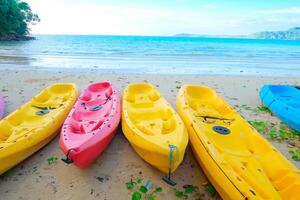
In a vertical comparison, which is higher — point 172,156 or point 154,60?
point 172,156

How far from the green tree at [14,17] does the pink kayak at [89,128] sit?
3867 centimetres

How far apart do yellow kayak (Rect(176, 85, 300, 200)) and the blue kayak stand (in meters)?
1.35

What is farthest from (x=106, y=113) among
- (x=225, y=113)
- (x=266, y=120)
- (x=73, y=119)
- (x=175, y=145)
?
(x=266, y=120)

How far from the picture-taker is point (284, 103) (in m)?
4.85

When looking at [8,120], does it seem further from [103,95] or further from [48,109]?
[103,95]

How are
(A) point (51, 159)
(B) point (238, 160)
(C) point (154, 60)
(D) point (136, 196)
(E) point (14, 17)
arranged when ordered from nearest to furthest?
(D) point (136, 196) < (B) point (238, 160) < (A) point (51, 159) < (C) point (154, 60) < (E) point (14, 17)

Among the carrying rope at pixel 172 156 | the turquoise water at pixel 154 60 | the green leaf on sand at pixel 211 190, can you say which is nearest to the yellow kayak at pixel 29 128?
the carrying rope at pixel 172 156

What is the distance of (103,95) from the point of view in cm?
528

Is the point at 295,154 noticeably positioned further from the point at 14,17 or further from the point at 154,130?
the point at 14,17

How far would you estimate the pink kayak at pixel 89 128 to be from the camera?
2633 mm

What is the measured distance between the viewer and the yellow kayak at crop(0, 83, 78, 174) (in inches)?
111

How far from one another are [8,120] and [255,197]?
3.78 m

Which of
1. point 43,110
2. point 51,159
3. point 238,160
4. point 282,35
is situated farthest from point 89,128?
point 282,35

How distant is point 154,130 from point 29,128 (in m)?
2.01
